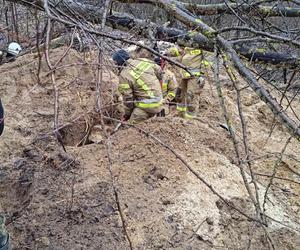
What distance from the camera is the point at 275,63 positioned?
2.93 metres

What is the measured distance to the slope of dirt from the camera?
3752 millimetres

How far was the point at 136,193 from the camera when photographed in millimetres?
4219

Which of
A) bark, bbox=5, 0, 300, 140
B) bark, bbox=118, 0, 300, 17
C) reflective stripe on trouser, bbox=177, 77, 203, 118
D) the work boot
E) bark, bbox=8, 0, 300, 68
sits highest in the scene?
bark, bbox=5, 0, 300, 140

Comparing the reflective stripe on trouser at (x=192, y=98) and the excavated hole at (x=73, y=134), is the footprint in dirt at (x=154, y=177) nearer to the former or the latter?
the excavated hole at (x=73, y=134)

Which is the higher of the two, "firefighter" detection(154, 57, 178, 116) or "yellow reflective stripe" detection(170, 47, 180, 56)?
"yellow reflective stripe" detection(170, 47, 180, 56)

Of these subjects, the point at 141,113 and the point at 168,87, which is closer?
the point at 141,113

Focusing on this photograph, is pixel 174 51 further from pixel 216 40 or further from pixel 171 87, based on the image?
pixel 216 40

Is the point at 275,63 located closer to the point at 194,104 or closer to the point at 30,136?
the point at 30,136

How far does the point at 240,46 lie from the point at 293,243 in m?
1.93

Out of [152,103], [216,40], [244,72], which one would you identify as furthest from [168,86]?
[244,72]

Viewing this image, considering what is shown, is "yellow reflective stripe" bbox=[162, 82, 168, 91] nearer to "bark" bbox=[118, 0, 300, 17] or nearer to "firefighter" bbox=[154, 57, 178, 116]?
"firefighter" bbox=[154, 57, 178, 116]

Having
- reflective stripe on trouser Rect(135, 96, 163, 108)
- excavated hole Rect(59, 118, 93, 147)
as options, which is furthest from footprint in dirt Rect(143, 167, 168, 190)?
reflective stripe on trouser Rect(135, 96, 163, 108)

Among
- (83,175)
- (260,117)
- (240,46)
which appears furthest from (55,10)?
(260,117)

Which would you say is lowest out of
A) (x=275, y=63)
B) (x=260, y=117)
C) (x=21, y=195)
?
(x=260, y=117)
